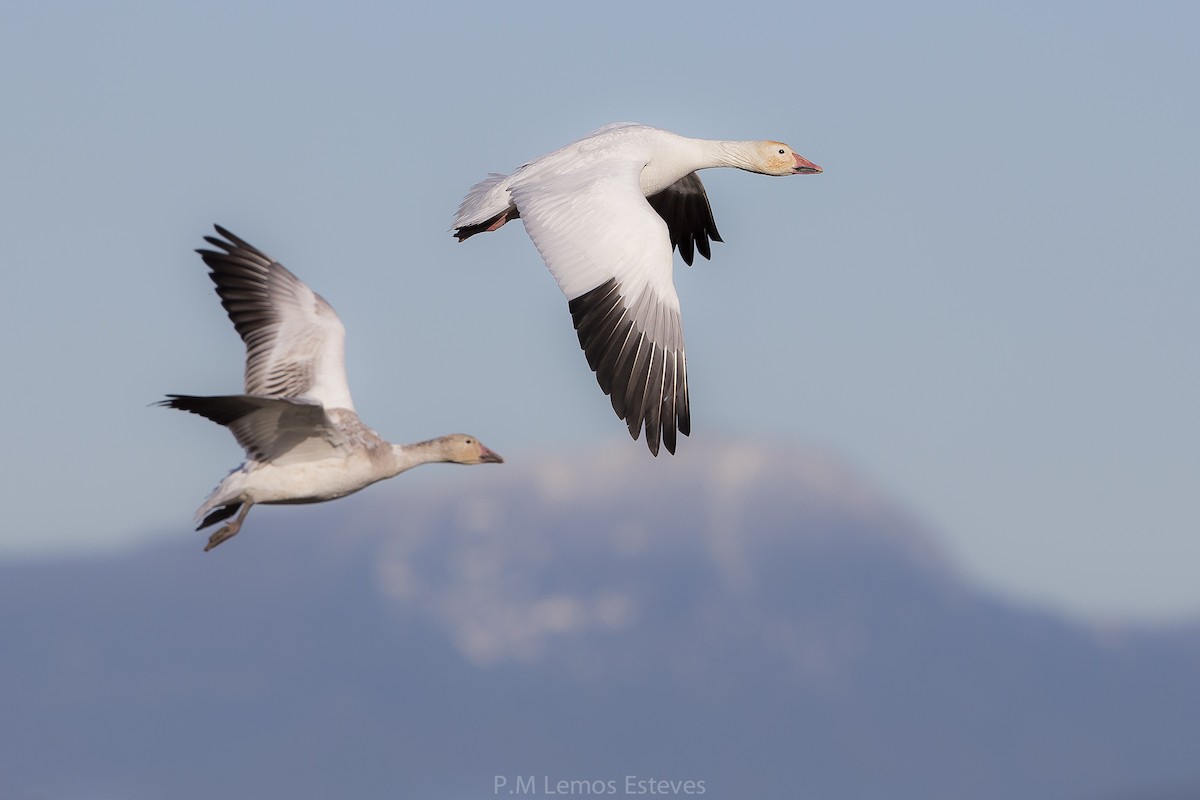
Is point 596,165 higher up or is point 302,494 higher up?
point 596,165

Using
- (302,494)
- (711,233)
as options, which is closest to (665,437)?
(302,494)

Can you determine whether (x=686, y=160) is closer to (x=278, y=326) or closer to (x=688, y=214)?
(x=688, y=214)

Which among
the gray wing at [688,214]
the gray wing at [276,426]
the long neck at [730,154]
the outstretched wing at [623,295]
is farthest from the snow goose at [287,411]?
the gray wing at [688,214]

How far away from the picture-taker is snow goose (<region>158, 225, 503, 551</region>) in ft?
35.8

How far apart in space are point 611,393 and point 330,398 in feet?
7.48

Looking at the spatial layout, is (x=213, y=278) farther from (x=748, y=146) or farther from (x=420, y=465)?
(x=748, y=146)

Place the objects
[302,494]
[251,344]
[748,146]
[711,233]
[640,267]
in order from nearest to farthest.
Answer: [302,494], [640,267], [251,344], [748,146], [711,233]

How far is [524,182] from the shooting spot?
43.8 ft

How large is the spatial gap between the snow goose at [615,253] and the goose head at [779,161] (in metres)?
1.54

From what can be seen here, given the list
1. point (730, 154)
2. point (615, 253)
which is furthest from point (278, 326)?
point (730, 154)

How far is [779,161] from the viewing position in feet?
51.4

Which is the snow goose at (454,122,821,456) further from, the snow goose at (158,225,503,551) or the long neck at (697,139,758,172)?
the snow goose at (158,225,503,551)

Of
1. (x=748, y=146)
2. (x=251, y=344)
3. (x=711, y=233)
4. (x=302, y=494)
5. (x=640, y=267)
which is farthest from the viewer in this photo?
(x=711, y=233)

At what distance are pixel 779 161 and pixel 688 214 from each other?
1436 mm
